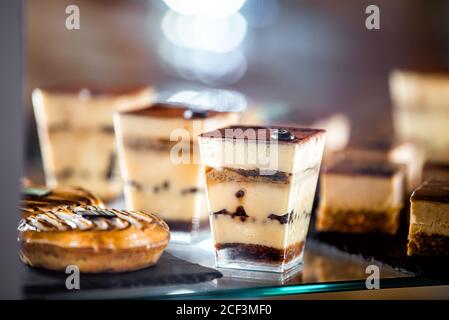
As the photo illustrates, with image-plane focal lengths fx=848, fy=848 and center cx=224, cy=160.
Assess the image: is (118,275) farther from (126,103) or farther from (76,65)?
(76,65)

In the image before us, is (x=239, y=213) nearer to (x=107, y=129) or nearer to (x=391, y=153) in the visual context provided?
(x=107, y=129)

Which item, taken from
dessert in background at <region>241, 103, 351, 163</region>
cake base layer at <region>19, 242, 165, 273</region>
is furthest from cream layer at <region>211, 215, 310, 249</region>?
dessert in background at <region>241, 103, 351, 163</region>

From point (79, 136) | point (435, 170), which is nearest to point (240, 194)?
point (79, 136)

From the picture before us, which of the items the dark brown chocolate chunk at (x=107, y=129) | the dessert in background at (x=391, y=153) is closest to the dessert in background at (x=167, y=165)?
the dark brown chocolate chunk at (x=107, y=129)

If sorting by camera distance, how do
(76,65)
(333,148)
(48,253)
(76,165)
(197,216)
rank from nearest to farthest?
(48,253), (197,216), (76,165), (333,148), (76,65)

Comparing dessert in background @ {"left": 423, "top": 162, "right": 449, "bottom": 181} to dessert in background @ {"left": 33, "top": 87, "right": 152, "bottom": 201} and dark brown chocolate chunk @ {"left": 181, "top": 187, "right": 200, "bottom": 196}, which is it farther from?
dessert in background @ {"left": 33, "top": 87, "right": 152, "bottom": 201}
